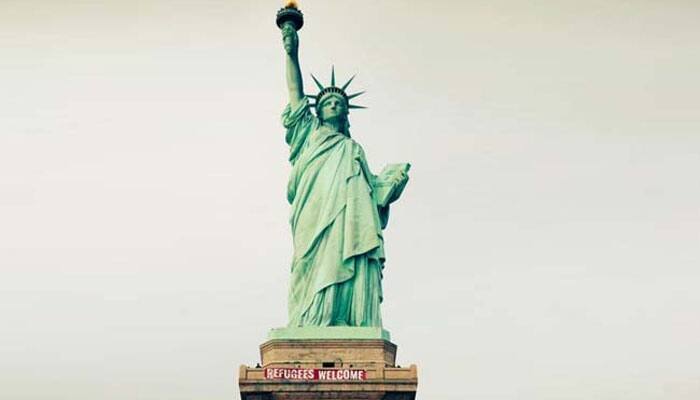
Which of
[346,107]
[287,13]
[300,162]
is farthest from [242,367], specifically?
[287,13]

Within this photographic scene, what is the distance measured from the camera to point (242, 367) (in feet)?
91.8

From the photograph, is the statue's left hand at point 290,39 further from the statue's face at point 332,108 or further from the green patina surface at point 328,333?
the green patina surface at point 328,333

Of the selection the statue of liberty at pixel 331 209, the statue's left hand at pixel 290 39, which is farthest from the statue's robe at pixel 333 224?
the statue's left hand at pixel 290 39

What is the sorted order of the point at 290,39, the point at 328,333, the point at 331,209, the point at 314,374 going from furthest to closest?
1. the point at 290,39
2. the point at 331,209
3. the point at 328,333
4. the point at 314,374

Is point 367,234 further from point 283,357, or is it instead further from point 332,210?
point 283,357

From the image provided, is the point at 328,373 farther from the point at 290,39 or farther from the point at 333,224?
the point at 290,39

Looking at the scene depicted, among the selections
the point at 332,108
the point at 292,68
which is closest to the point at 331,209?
the point at 332,108

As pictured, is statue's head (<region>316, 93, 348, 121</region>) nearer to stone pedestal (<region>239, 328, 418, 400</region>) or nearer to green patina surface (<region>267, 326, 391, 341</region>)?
green patina surface (<region>267, 326, 391, 341</region>)

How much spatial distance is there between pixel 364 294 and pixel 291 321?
2.23m

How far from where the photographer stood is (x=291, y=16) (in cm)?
3475

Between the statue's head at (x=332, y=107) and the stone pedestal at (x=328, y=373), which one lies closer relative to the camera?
the stone pedestal at (x=328, y=373)

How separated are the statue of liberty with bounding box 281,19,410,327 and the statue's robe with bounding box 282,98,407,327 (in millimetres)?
29

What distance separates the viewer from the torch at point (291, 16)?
34750 mm

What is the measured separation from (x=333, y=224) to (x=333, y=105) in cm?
438
